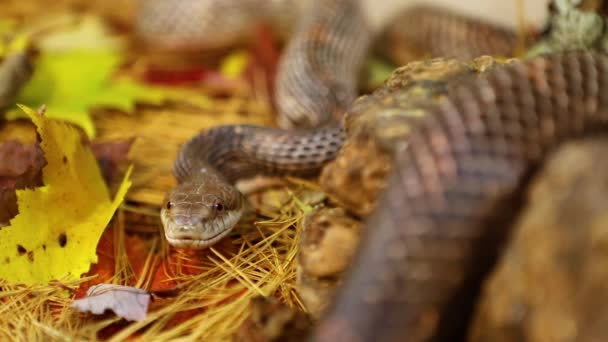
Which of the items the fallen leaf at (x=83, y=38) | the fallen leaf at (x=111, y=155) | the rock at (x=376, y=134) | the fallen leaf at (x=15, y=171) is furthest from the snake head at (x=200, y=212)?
the fallen leaf at (x=83, y=38)

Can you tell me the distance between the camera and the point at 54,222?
9.34 feet

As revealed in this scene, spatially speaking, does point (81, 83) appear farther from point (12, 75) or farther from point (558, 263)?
point (558, 263)

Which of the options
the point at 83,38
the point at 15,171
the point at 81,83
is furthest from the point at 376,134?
the point at 83,38

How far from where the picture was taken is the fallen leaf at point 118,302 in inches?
97.7

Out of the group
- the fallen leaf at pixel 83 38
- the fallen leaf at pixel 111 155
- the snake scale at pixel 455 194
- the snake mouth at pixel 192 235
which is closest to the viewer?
the snake scale at pixel 455 194

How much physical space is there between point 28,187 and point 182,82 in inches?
90.8

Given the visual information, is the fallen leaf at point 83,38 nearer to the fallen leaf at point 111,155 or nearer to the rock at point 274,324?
the fallen leaf at point 111,155

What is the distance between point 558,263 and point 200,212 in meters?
1.82

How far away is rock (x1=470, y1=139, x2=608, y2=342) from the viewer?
1.56 metres

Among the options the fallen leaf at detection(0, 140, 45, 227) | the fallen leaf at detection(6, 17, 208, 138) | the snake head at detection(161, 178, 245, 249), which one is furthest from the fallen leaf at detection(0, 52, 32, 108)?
the snake head at detection(161, 178, 245, 249)

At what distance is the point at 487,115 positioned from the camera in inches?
76.9

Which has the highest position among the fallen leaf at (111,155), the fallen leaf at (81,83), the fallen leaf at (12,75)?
the fallen leaf at (12,75)

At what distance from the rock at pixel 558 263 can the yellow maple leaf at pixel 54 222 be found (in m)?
1.83

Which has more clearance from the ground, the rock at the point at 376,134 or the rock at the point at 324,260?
the rock at the point at 376,134
